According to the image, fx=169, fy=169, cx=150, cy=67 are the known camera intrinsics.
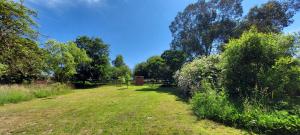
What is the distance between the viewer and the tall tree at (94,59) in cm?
2880

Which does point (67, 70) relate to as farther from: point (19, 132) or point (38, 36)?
point (38, 36)

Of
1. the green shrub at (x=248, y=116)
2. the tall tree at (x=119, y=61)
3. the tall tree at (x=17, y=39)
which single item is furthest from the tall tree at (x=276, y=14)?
the tall tree at (x=119, y=61)

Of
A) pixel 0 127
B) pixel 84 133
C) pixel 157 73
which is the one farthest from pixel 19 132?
pixel 157 73

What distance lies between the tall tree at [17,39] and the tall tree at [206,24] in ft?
70.0

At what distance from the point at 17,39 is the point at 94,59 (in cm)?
2856

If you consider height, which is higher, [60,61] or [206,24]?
[206,24]

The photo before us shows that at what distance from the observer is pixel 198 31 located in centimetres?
2309

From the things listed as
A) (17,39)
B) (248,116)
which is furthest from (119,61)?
(17,39)

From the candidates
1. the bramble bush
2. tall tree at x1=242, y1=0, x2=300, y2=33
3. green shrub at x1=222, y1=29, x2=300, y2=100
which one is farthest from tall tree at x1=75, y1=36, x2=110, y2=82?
green shrub at x1=222, y1=29, x2=300, y2=100

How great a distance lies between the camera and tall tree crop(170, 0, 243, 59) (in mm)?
21531

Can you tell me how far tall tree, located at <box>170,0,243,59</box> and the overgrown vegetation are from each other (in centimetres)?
1692

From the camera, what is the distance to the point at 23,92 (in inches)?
449

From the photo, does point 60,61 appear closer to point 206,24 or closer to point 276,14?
point 206,24

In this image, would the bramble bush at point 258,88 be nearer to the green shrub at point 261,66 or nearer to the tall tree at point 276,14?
the green shrub at point 261,66
